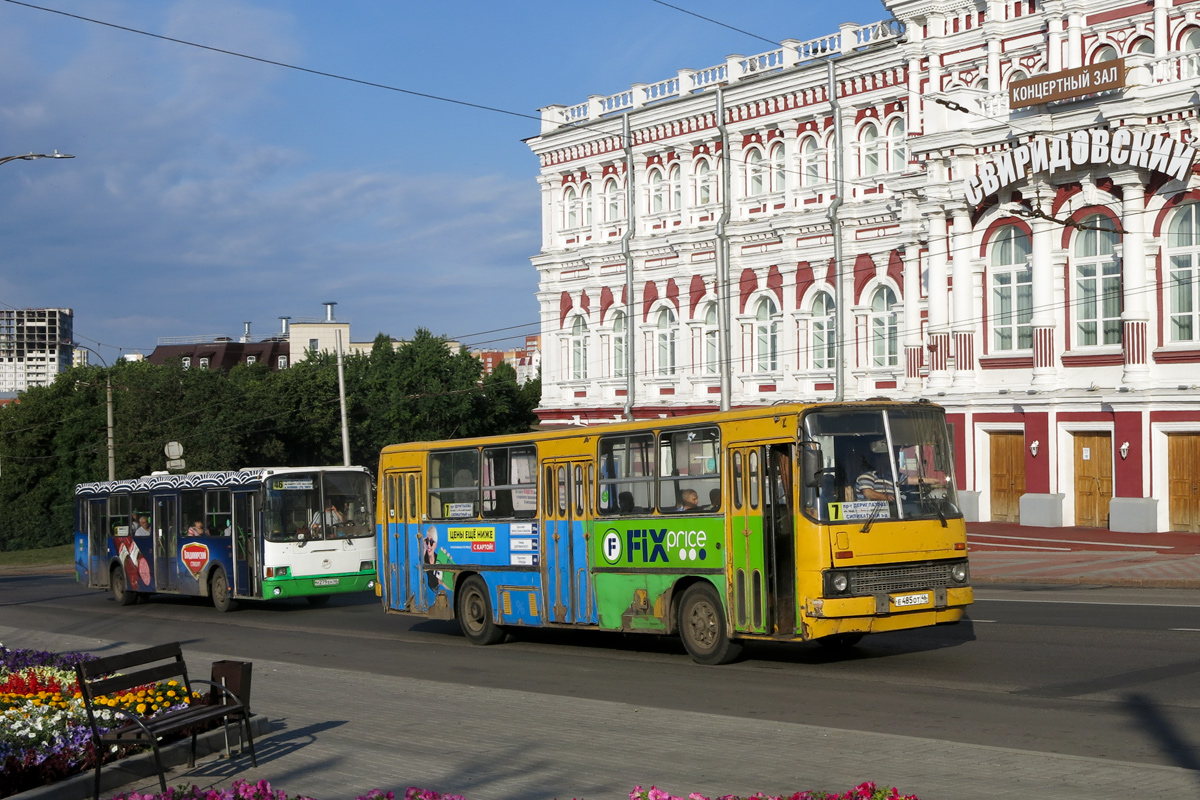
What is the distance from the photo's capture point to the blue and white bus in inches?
1024

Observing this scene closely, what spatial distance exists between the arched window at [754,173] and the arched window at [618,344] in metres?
7.93

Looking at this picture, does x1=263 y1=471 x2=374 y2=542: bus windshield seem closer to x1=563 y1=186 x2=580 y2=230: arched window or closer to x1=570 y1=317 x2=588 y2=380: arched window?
x1=570 y1=317 x2=588 y2=380: arched window

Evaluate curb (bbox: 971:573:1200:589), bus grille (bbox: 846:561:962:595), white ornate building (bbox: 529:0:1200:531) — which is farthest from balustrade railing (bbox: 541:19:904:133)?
bus grille (bbox: 846:561:962:595)

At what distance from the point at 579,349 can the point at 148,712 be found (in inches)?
1819

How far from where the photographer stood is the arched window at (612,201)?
5412 cm

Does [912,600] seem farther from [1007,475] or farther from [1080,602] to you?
[1007,475]

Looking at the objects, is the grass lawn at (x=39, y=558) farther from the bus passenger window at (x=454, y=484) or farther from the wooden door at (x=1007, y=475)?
the bus passenger window at (x=454, y=484)

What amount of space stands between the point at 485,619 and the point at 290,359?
11412 centimetres

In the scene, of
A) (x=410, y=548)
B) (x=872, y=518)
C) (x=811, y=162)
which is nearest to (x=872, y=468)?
(x=872, y=518)

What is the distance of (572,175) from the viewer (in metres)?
56.1

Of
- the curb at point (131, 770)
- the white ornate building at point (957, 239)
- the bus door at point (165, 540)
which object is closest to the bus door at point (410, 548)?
the curb at point (131, 770)

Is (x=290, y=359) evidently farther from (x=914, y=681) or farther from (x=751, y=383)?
(x=914, y=681)

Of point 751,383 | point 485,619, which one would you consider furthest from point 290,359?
point 485,619

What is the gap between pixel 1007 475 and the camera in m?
39.2
